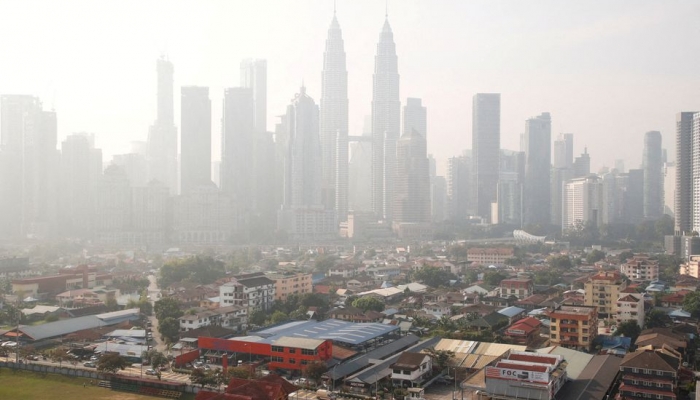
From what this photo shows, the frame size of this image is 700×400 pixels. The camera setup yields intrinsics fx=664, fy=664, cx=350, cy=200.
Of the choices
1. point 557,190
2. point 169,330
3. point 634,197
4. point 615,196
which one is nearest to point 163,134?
point 557,190

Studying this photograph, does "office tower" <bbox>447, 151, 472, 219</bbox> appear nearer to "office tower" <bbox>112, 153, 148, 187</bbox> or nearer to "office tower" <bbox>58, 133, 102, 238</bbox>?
"office tower" <bbox>112, 153, 148, 187</bbox>

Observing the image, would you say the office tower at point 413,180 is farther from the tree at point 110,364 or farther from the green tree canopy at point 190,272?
the tree at point 110,364

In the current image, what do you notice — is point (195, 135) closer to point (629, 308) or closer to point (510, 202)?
point (510, 202)

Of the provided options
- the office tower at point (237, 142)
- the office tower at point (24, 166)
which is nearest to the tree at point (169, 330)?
the office tower at point (24, 166)

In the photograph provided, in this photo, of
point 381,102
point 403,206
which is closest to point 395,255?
point 403,206

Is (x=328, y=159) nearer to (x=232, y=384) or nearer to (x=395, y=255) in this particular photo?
(x=395, y=255)
